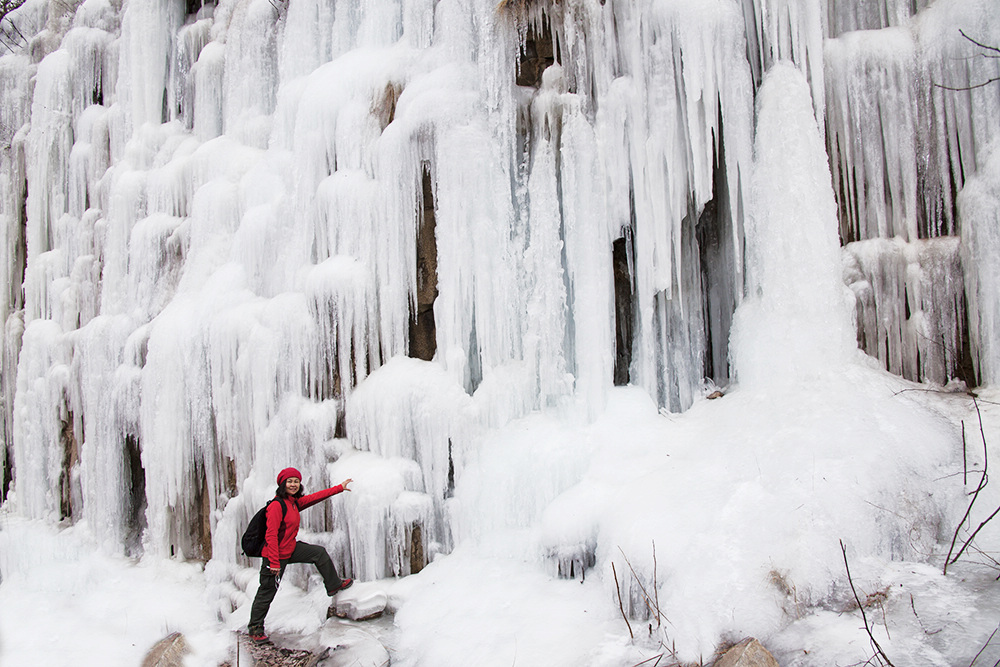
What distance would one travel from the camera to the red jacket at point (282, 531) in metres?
4.37

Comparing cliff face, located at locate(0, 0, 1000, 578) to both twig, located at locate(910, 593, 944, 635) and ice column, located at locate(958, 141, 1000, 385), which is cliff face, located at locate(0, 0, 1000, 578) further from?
twig, located at locate(910, 593, 944, 635)

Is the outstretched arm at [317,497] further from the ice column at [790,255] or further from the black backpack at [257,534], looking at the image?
the ice column at [790,255]

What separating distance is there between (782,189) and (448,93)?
2.84 meters

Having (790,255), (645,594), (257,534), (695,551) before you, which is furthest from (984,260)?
(257,534)

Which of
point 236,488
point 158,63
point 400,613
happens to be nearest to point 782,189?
point 400,613

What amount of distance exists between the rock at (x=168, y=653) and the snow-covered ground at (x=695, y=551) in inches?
4.3

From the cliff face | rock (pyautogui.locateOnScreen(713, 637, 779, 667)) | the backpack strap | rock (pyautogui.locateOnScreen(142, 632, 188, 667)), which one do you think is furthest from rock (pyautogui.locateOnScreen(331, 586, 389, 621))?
rock (pyautogui.locateOnScreen(713, 637, 779, 667))

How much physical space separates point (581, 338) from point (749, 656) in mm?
2829

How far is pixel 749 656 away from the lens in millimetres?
2904

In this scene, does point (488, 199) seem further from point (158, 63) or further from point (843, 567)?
point (158, 63)

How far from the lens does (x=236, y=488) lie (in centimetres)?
610

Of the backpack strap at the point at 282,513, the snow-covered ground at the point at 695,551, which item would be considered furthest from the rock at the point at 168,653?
the backpack strap at the point at 282,513

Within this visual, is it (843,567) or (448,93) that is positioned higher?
(448,93)

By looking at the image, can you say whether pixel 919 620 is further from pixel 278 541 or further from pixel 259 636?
pixel 259 636
